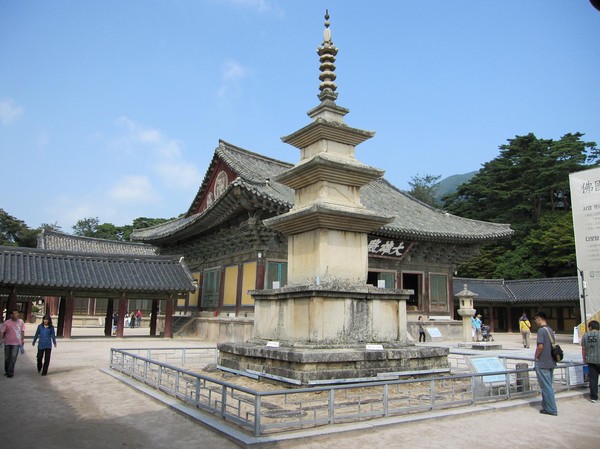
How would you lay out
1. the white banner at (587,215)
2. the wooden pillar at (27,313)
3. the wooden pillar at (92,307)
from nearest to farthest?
1. the white banner at (587,215)
2. the wooden pillar at (27,313)
3. the wooden pillar at (92,307)

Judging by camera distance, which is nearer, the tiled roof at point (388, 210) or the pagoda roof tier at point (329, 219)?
the pagoda roof tier at point (329, 219)

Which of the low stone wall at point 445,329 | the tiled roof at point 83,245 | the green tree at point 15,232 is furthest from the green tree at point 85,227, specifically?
the low stone wall at point 445,329

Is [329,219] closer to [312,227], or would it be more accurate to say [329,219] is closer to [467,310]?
[312,227]

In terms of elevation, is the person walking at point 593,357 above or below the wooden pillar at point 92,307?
below

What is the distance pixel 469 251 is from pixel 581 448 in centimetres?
2404

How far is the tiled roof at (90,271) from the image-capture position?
21.5 metres

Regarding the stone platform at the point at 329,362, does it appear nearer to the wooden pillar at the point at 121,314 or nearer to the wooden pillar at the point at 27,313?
the wooden pillar at the point at 121,314

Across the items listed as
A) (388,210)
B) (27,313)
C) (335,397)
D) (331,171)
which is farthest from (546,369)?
(27,313)

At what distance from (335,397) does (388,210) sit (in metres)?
20.6

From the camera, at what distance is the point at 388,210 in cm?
2820

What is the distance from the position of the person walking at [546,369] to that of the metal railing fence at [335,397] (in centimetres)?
41

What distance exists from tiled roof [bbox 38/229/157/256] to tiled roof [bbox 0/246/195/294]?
563 inches

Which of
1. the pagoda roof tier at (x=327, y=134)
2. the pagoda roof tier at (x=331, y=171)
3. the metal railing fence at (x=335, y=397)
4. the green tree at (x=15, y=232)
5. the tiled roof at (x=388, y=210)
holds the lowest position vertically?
the metal railing fence at (x=335, y=397)

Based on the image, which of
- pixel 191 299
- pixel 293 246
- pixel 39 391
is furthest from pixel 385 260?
pixel 39 391
